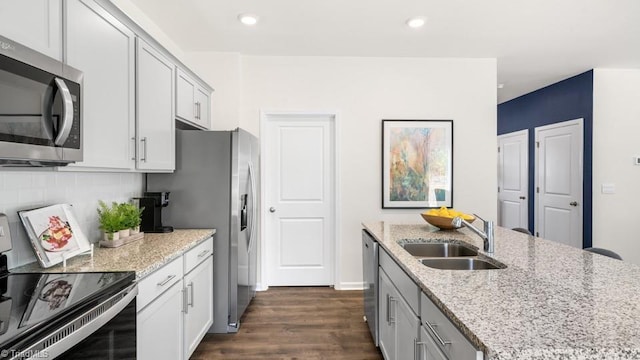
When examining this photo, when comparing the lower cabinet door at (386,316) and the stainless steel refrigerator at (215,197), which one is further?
the stainless steel refrigerator at (215,197)

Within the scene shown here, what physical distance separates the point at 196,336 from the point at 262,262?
4.72 feet

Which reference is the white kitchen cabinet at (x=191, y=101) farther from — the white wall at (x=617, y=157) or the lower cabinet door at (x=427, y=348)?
the white wall at (x=617, y=157)

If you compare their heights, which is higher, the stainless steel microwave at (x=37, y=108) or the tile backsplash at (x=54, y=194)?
the stainless steel microwave at (x=37, y=108)

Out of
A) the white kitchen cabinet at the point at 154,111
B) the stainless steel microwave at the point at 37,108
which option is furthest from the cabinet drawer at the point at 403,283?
the white kitchen cabinet at the point at 154,111

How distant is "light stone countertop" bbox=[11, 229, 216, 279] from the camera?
5.00 ft

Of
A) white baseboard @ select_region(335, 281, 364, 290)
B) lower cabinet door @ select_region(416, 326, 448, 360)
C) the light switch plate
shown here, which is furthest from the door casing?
the light switch plate

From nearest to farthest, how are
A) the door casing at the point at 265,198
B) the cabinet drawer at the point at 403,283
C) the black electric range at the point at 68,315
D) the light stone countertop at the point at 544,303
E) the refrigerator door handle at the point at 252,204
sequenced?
the light stone countertop at the point at 544,303, the black electric range at the point at 68,315, the cabinet drawer at the point at 403,283, the refrigerator door handle at the point at 252,204, the door casing at the point at 265,198

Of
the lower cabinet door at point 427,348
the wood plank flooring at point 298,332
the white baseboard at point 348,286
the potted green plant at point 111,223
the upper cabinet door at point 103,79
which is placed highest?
the upper cabinet door at point 103,79

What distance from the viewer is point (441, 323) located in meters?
1.11

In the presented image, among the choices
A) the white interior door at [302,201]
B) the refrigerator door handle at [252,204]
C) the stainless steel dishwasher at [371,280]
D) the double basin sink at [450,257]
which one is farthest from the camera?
the white interior door at [302,201]

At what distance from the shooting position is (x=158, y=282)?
171 centimetres

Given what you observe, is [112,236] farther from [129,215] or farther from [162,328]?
[162,328]

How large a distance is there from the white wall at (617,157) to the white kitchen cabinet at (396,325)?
3.62 m

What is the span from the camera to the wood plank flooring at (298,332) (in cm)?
236
